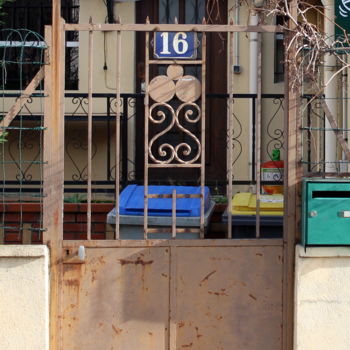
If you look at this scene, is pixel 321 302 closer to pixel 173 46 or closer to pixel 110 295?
pixel 110 295

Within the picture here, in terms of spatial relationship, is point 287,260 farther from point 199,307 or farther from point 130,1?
point 130,1

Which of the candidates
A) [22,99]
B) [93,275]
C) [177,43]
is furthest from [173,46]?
[93,275]

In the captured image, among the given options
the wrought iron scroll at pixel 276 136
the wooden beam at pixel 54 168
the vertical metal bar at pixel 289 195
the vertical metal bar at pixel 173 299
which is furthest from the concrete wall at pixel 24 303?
the wrought iron scroll at pixel 276 136

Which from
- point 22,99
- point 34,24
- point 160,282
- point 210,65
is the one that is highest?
point 34,24

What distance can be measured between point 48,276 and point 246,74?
13.9 ft

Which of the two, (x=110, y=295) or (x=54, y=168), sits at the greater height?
(x=54, y=168)

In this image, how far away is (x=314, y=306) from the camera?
16.7ft

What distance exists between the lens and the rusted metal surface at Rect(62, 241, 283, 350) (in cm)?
518

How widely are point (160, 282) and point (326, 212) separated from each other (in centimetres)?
124

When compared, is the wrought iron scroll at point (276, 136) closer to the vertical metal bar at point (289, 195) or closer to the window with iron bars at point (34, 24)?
the window with iron bars at point (34, 24)

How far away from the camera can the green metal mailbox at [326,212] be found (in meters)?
4.96

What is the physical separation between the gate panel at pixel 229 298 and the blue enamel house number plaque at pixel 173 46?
1361 millimetres

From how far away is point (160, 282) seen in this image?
5.19 m

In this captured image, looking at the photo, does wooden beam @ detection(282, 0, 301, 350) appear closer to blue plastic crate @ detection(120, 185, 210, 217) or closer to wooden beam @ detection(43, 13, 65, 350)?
blue plastic crate @ detection(120, 185, 210, 217)
